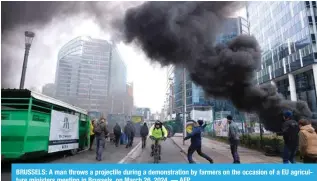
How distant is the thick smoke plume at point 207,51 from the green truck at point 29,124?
4565 mm

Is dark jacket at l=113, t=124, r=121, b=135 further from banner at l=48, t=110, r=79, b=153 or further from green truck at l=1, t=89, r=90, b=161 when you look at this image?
green truck at l=1, t=89, r=90, b=161

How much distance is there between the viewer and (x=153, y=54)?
37.8ft

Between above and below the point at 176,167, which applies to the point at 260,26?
above

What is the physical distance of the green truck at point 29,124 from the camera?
19.5 feet

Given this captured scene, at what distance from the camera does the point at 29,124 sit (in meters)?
6.12

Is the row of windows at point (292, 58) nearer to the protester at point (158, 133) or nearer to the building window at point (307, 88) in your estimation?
the building window at point (307, 88)

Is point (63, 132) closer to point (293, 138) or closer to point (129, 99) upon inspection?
point (293, 138)

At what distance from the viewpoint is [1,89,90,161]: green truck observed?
5957 millimetres

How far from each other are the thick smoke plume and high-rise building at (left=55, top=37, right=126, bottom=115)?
6.09 ft

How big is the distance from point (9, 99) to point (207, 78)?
8483 mm

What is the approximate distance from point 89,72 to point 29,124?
12.9m

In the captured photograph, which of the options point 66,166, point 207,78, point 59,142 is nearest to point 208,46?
point 207,78

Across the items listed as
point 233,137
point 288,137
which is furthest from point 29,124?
point 288,137

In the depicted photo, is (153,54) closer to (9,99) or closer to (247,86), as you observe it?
(247,86)
